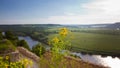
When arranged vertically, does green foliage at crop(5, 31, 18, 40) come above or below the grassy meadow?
above

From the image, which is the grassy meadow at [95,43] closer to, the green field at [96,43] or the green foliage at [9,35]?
the green field at [96,43]

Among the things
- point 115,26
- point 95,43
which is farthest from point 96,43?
point 115,26

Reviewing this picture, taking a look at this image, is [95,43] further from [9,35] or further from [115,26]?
[9,35]

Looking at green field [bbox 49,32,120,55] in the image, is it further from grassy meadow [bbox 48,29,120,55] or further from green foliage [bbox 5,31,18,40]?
green foliage [bbox 5,31,18,40]

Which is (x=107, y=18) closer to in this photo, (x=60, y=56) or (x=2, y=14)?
(x=2, y=14)

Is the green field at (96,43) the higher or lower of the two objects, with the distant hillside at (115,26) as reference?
lower

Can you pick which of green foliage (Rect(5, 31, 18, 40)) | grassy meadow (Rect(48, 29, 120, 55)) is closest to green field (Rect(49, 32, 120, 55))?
grassy meadow (Rect(48, 29, 120, 55))

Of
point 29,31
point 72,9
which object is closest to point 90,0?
point 72,9

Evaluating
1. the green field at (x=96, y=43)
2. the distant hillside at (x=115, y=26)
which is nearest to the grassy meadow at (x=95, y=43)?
the green field at (x=96, y=43)
